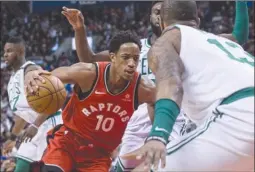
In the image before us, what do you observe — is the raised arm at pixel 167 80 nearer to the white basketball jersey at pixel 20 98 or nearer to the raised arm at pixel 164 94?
the raised arm at pixel 164 94

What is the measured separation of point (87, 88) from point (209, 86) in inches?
68.0

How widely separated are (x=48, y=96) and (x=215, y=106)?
1.54m

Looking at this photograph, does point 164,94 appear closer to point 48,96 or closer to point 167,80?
point 167,80

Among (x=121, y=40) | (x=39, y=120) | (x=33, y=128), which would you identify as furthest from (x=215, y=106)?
(x=33, y=128)

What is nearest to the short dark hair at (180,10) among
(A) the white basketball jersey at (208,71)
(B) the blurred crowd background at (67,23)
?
(A) the white basketball jersey at (208,71)

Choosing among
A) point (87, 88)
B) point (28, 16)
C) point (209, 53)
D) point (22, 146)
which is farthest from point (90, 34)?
point (209, 53)

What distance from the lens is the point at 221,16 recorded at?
19.9 m

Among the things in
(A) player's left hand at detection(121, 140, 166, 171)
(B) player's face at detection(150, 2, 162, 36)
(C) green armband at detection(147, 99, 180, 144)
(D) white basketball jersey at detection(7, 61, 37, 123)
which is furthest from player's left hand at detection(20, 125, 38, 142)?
(A) player's left hand at detection(121, 140, 166, 171)

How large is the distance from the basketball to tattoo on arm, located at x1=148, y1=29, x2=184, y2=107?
111cm

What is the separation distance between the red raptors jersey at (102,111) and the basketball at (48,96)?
0.37 metres

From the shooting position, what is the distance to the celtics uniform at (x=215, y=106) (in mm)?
2867

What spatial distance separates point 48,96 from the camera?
414 centimetres

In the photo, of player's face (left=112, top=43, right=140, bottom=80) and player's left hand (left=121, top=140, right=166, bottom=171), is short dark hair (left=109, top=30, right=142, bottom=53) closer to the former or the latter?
player's face (left=112, top=43, right=140, bottom=80)

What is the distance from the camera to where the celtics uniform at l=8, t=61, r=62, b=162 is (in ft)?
21.2
